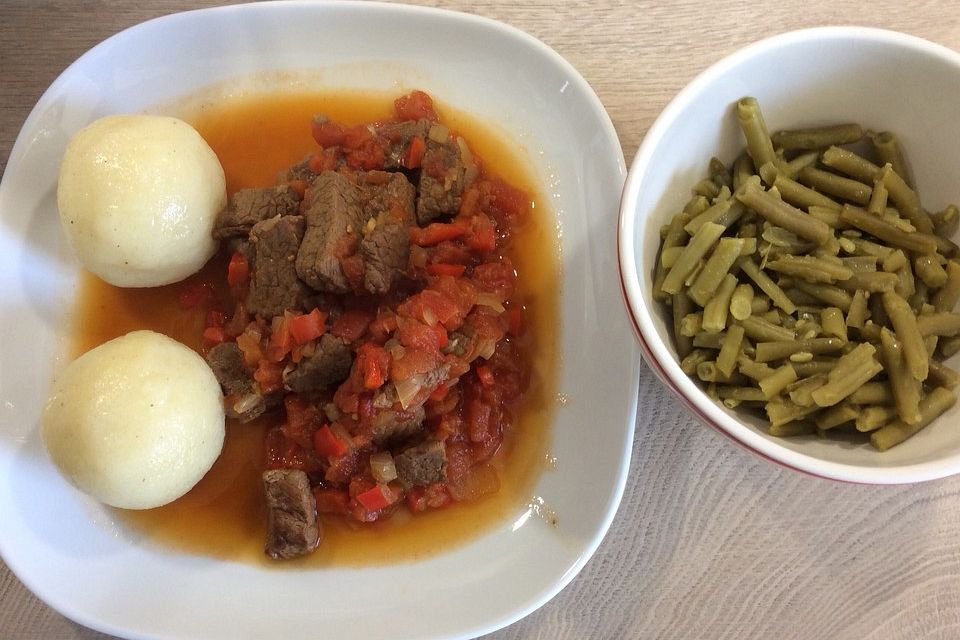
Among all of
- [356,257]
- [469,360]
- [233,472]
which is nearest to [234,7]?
[356,257]

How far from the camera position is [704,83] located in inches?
81.3

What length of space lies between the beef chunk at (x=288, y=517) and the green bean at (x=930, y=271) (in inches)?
91.0

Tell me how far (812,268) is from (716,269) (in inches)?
11.5

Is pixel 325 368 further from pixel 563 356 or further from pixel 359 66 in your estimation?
pixel 359 66

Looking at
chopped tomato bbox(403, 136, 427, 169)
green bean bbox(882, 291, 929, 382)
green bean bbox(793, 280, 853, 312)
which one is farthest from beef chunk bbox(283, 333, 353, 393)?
green bean bbox(882, 291, 929, 382)

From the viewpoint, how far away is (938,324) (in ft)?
6.53

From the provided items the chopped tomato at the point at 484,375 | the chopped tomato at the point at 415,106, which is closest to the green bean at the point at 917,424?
the chopped tomato at the point at 484,375

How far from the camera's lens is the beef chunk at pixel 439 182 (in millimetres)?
2873

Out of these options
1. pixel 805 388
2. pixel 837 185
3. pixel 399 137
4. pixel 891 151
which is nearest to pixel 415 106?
pixel 399 137

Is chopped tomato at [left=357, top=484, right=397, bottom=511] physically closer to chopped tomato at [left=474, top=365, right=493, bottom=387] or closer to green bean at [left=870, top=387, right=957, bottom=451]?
chopped tomato at [left=474, top=365, right=493, bottom=387]

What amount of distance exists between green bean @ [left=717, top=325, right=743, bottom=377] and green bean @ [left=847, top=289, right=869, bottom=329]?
13.3 inches

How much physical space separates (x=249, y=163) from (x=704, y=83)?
2059 millimetres

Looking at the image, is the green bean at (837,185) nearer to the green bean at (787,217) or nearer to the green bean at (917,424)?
the green bean at (787,217)

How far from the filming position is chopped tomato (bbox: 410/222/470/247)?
9.32 ft
